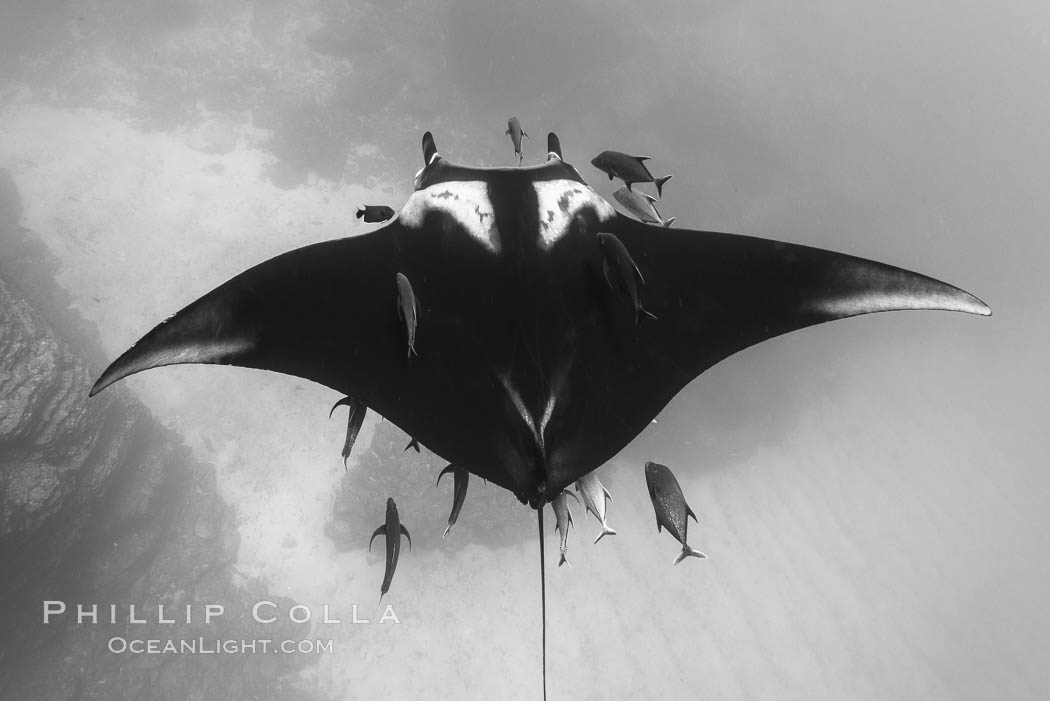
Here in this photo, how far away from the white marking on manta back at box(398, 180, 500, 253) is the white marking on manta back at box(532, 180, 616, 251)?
Result: 6.9 inches

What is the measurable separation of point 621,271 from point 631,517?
13549mm

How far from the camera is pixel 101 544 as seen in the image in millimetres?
10766

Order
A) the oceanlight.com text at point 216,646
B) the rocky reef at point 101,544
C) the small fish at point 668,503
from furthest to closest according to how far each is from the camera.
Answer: the oceanlight.com text at point 216,646 → the rocky reef at point 101,544 → the small fish at point 668,503

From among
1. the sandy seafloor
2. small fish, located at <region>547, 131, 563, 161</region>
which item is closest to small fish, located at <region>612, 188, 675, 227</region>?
small fish, located at <region>547, 131, 563, 161</region>

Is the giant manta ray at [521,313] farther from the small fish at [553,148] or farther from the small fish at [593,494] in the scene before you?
the small fish at [593,494]

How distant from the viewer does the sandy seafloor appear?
11.9m

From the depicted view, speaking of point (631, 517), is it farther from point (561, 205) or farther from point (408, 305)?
point (408, 305)

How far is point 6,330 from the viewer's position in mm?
8742

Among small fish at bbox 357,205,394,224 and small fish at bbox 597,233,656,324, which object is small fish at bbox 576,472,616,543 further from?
small fish at bbox 357,205,394,224

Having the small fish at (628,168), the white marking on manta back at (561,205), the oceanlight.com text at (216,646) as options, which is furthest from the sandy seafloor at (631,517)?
the white marking on manta back at (561,205)

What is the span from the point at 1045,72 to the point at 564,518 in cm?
4602

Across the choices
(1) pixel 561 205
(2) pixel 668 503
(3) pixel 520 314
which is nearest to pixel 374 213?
(1) pixel 561 205

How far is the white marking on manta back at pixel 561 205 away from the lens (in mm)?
1816

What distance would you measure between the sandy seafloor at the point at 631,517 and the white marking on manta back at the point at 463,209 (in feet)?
37.2
